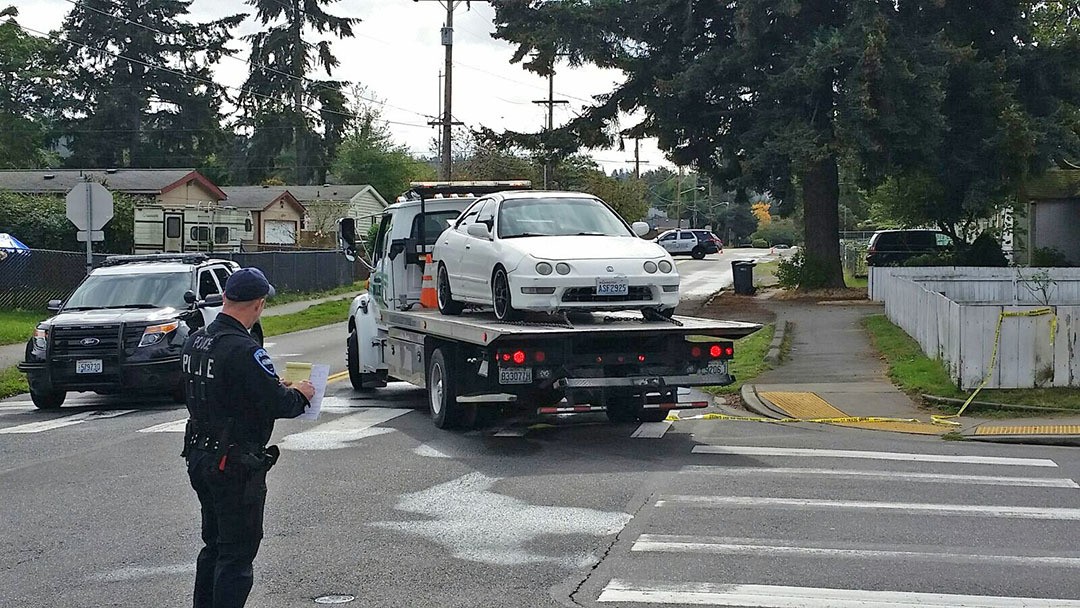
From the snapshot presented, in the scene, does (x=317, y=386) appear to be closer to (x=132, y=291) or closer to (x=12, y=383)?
(x=132, y=291)

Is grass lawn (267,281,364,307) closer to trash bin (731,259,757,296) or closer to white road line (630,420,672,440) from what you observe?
trash bin (731,259,757,296)

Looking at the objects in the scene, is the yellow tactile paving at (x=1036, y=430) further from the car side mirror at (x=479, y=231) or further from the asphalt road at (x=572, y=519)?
the car side mirror at (x=479, y=231)

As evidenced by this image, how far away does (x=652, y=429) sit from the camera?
43.3 ft

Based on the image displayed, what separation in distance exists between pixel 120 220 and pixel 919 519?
3773cm

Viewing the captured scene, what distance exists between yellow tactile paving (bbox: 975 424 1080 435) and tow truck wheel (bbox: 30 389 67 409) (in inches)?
426

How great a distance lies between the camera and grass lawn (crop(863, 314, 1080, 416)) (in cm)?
1412

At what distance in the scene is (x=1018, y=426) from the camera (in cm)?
1303

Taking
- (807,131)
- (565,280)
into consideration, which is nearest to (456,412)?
(565,280)

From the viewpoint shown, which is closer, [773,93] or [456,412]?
[456,412]

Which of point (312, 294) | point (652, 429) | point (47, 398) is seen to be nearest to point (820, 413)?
point (652, 429)

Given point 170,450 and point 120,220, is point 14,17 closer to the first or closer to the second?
point 120,220

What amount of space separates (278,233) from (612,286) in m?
49.6

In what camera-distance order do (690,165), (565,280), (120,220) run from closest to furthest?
(565,280) → (690,165) → (120,220)

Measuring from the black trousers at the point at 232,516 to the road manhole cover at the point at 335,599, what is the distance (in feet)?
3.73
